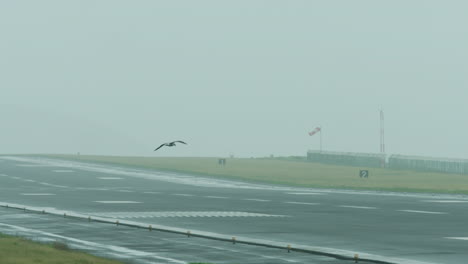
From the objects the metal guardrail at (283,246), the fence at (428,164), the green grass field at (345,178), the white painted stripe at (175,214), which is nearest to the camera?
the metal guardrail at (283,246)

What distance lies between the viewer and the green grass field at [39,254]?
2691cm

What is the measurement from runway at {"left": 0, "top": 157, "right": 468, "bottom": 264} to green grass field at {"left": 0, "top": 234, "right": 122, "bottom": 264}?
7.18ft

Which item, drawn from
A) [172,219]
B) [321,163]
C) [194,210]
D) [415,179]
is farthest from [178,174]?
[172,219]

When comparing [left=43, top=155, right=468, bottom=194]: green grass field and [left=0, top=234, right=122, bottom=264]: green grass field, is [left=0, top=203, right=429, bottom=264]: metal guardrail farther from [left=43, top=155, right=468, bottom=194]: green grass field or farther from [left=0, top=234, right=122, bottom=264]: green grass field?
[left=43, top=155, right=468, bottom=194]: green grass field

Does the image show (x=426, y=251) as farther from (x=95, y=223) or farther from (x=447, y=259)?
(x=95, y=223)

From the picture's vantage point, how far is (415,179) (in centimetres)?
9238

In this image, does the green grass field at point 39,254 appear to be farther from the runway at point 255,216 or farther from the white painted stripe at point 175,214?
the white painted stripe at point 175,214

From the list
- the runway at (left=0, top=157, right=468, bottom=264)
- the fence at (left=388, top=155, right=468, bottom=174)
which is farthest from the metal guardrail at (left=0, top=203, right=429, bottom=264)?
the fence at (left=388, top=155, right=468, bottom=174)

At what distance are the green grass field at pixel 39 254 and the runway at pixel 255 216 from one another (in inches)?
86.2

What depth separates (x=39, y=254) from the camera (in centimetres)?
2861

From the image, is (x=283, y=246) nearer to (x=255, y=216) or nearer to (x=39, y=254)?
(x=39, y=254)

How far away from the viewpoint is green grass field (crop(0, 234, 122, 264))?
26.9m

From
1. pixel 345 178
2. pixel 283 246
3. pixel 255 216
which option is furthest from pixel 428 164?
pixel 283 246

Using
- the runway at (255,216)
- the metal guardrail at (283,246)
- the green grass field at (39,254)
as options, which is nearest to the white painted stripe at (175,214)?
the runway at (255,216)
